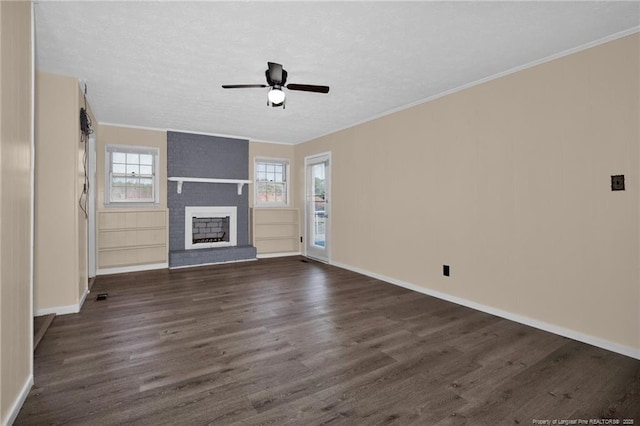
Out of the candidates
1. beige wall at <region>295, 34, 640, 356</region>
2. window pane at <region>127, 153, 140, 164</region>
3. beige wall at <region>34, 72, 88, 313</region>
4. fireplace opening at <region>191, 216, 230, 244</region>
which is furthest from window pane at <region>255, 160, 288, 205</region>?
beige wall at <region>34, 72, 88, 313</region>

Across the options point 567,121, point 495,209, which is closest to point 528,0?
point 567,121

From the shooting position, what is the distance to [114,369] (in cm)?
230

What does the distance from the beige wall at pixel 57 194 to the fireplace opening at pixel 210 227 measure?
106 inches

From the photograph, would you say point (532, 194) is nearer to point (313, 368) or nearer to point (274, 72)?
point (313, 368)

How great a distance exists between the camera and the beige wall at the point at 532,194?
2.58 m

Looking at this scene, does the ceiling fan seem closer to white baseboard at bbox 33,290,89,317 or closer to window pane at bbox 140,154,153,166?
white baseboard at bbox 33,290,89,317

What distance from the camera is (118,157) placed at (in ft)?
18.5

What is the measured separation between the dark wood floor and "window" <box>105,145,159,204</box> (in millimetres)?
2480

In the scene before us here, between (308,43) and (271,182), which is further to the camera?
(271,182)

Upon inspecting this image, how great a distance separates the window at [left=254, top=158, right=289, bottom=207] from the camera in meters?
7.03

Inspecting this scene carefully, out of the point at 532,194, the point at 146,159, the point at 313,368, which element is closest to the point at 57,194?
the point at 146,159

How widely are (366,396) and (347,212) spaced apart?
154 inches

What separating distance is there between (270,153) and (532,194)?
16.9 ft

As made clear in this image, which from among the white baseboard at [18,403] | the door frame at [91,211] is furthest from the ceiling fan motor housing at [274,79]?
the door frame at [91,211]
